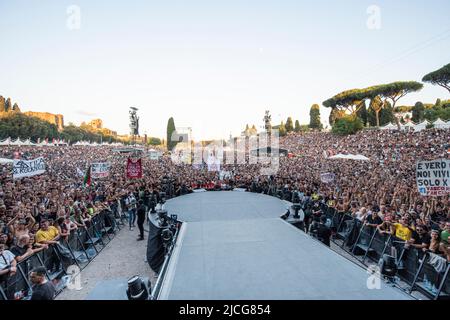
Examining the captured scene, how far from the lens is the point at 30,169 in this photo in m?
12.2

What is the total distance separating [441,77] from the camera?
143 feet

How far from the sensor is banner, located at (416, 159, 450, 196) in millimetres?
7609

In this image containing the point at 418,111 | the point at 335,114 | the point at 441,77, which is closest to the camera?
the point at 441,77

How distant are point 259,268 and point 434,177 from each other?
6.03 meters

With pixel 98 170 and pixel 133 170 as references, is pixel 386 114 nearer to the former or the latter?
pixel 133 170

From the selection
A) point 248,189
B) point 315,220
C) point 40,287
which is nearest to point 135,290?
point 40,287

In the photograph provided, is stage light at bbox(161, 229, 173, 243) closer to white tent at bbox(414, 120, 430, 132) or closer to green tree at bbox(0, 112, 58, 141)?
white tent at bbox(414, 120, 430, 132)

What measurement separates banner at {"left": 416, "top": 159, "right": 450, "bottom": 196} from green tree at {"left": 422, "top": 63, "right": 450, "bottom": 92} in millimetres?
46545

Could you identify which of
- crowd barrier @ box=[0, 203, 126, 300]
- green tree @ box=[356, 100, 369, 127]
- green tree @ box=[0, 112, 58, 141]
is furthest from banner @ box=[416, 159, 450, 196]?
green tree @ box=[0, 112, 58, 141]

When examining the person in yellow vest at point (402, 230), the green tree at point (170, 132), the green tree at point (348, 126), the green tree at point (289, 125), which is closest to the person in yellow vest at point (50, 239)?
the person in yellow vest at point (402, 230)

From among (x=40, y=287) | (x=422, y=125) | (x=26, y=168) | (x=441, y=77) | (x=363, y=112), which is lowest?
(x=40, y=287)

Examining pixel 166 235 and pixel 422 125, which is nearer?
pixel 166 235

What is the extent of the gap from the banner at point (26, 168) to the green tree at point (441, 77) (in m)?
54.5

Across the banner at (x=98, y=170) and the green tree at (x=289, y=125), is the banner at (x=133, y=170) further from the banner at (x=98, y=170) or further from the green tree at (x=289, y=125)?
the green tree at (x=289, y=125)
